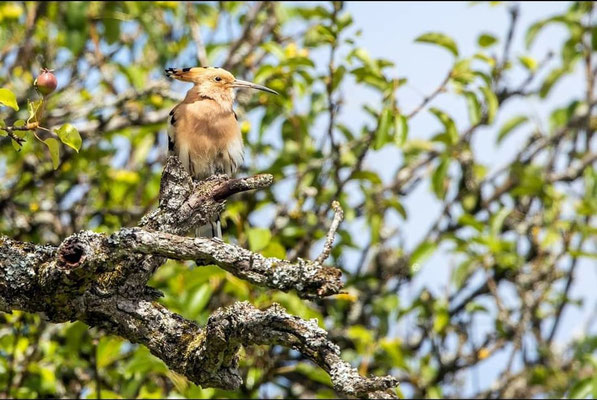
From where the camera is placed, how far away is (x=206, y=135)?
5199 mm

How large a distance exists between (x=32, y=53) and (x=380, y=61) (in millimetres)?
2450

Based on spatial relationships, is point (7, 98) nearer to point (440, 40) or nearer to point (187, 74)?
point (187, 74)

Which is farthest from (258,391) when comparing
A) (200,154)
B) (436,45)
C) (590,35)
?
(590,35)

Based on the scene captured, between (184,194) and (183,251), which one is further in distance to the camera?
(184,194)

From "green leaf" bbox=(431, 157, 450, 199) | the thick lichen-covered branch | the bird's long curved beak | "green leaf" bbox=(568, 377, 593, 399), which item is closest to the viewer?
the thick lichen-covered branch

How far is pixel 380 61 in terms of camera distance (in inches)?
203

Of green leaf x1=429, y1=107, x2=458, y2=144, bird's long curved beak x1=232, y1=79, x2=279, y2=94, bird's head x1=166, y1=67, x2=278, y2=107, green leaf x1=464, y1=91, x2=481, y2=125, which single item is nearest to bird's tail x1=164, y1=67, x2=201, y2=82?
bird's head x1=166, y1=67, x2=278, y2=107

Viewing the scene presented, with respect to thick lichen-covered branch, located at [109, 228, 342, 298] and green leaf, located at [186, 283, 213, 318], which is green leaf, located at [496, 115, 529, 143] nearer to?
green leaf, located at [186, 283, 213, 318]

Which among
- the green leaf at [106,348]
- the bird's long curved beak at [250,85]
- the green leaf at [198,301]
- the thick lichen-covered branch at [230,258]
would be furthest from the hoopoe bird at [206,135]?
the thick lichen-covered branch at [230,258]

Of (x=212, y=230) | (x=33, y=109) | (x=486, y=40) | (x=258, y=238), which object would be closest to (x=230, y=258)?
(x=33, y=109)

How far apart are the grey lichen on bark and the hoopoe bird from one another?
1916 millimetres

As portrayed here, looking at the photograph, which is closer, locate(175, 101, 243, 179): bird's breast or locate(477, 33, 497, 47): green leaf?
locate(175, 101, 243, 179): bird's breast

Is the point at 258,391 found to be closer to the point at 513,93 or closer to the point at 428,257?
the point at 428,257

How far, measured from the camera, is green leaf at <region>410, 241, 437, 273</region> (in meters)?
5.76
